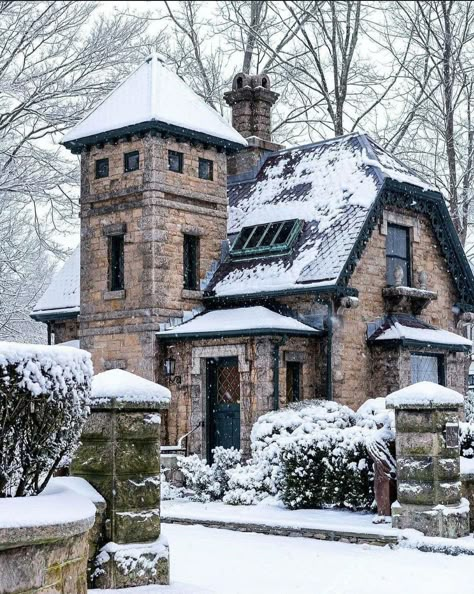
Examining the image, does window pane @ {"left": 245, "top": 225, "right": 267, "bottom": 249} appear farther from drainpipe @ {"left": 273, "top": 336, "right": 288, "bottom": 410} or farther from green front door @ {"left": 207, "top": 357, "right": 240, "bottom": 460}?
drainpipe @ {"left": 273, "top": 336, "right": 288, "bottom": 410}

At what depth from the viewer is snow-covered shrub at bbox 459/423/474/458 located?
1321cm

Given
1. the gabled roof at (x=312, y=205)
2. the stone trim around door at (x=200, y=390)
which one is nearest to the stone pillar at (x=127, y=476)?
the gabled roof at (x=312, y=205)

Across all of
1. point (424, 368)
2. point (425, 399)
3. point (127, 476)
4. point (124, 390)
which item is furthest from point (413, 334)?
point (127, 476)

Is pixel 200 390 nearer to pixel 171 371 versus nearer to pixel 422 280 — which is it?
pixel 171 371

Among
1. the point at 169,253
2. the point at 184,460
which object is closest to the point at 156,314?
the point at 169,253

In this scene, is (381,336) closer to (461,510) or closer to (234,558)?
(461,510)

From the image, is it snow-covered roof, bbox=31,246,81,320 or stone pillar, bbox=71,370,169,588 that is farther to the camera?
Answer: snow-covered roof, bbox=31,246,81,320

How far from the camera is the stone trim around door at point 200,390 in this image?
19047 mm

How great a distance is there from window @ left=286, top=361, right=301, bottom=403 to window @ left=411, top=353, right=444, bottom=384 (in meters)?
2.70

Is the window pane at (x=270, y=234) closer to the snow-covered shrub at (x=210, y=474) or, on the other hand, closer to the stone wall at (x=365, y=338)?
the stone wall at (x=365, y=338)

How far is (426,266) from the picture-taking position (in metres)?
21.8

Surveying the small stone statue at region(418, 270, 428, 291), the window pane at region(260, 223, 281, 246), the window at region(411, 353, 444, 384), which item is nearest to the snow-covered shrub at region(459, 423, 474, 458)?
the window at region(411, 353, 444, 384)

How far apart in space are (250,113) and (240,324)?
8409mm

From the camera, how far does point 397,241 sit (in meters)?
21.1
